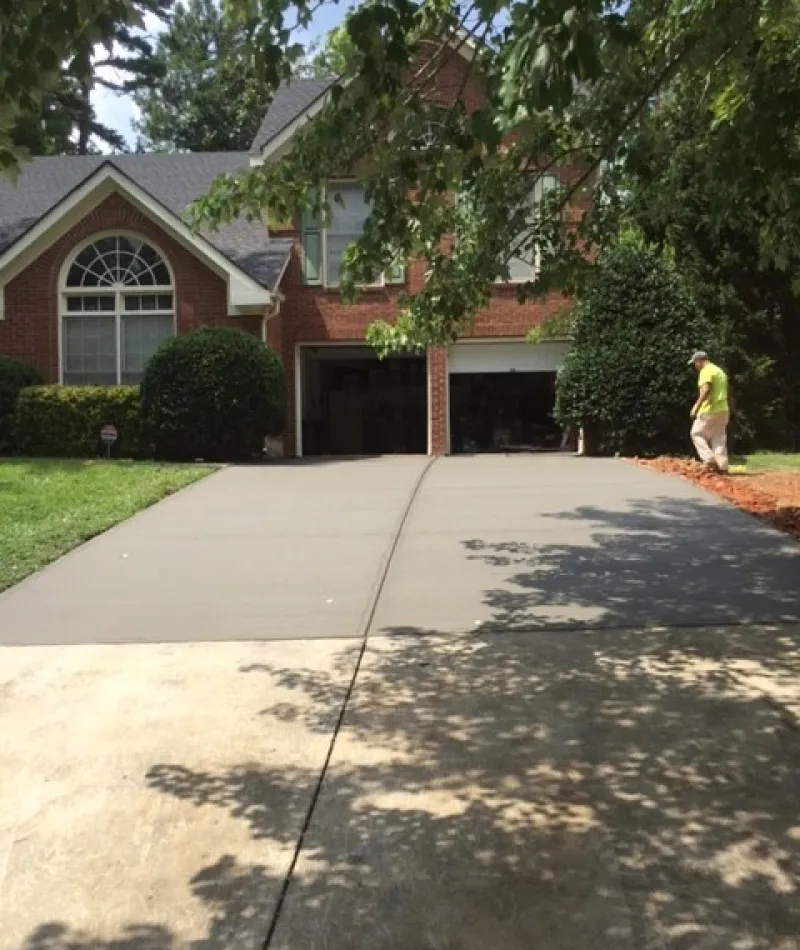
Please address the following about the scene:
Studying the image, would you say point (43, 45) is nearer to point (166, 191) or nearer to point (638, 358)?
point (638, 358)

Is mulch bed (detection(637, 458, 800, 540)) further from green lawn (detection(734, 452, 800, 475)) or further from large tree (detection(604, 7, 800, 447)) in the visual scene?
large tree (detection(604, 7, 800, 447))

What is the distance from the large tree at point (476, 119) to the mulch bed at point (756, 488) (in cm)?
352

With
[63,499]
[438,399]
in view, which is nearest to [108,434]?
[63,499]

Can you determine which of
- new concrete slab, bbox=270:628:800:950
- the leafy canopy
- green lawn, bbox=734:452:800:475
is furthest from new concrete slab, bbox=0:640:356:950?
green lawn, bbox=734:452:800:475

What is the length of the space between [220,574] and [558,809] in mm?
4729

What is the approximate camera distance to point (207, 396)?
1606cm

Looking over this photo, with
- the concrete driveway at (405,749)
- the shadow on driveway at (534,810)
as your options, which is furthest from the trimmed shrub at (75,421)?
the shadow on driveway at (534,810)

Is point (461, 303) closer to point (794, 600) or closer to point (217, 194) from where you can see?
point (217, 194)

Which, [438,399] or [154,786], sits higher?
[438,399]

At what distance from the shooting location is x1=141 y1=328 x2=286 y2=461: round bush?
52.8ft

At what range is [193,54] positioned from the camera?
7160 millimetres

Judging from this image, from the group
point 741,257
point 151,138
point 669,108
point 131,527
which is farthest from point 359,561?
point 151,138

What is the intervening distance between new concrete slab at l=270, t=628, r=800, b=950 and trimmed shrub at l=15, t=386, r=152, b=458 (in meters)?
12.1

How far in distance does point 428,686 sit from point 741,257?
14732 millimetres
